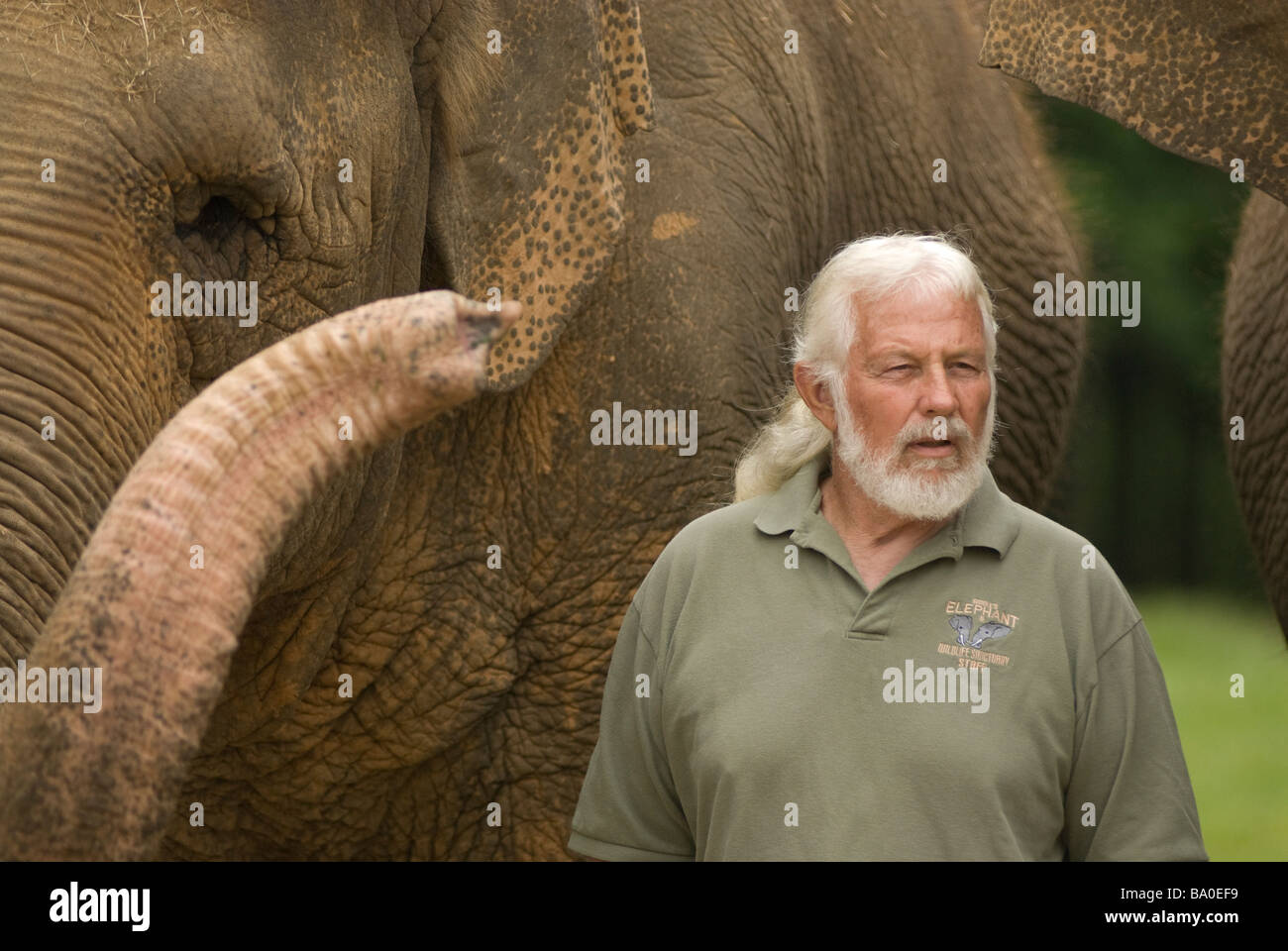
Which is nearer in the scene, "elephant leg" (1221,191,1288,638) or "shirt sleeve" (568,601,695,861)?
"shirt sleeve" (568,601,695,861)

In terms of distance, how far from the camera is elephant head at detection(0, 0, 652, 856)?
1.94 m

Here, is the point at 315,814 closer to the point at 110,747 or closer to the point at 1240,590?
the point at 110,747

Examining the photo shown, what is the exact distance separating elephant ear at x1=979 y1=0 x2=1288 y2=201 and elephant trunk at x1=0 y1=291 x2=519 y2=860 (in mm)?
1640

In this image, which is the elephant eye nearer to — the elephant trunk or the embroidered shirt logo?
the elephant trunk

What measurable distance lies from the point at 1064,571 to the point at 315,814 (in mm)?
1982

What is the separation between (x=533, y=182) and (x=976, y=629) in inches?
51.8

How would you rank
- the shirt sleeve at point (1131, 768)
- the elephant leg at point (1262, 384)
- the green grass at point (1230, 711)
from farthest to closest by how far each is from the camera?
the green grass at point (1230, 711)
the elephant leg at point (1262, 384)
the shirt sleeve at point (1131, 768)

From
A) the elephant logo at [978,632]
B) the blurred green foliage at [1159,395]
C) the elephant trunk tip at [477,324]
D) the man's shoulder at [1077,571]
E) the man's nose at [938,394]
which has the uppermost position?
the blurred green foliage at [1159,395]

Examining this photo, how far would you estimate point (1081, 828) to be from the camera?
95.0 inches

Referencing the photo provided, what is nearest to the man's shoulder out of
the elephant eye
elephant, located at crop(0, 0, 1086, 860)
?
elephant, located at crop(0, 0, 1086, 860)

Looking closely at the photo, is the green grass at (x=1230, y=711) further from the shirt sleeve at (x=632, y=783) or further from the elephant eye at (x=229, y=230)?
the elephant eye at (x=229, y=230)

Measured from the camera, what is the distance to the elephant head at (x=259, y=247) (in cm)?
194

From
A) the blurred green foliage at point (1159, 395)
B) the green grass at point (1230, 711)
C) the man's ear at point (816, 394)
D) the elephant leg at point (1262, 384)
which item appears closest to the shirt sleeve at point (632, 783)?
the man's ear at point (816, 394)
